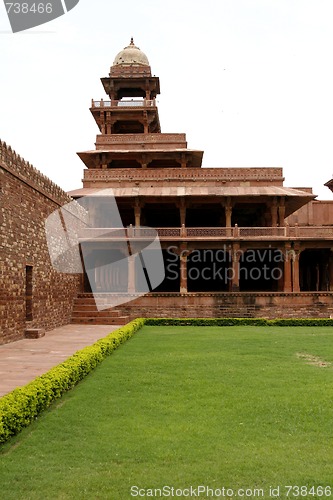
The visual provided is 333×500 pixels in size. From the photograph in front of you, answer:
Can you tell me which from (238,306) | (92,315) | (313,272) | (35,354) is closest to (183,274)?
(238,306)

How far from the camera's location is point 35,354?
10.1 metres

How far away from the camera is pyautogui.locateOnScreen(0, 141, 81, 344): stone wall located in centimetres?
1223

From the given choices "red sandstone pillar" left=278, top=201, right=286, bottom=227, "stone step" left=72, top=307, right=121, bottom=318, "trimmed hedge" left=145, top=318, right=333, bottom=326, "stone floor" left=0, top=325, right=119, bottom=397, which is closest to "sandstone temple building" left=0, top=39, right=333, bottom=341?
"red sandstone pillar" left=278, top=201, right=286, bottom=227

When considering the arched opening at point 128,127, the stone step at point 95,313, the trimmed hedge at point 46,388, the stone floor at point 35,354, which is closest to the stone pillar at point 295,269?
the stone step at point 95,313

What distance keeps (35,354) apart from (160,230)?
13.0m

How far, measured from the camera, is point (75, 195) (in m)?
23.7

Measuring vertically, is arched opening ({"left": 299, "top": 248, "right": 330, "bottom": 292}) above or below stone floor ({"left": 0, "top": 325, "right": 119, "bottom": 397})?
above

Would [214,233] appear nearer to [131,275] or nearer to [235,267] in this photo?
[235,267]

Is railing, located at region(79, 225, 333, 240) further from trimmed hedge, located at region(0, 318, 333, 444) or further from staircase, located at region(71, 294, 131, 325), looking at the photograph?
trimmed hedge, located at region(0, 318, 333, 444)

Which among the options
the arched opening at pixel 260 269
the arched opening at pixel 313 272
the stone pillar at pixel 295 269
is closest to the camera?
the stone pillar at pixel 295 269

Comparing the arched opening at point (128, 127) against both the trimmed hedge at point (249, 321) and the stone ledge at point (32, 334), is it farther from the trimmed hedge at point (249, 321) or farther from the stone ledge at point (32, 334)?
the stone ledge at point (32, 334)

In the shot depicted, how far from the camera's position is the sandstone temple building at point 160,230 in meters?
14.1

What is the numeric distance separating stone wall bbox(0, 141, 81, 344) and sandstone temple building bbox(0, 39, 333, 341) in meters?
0.04

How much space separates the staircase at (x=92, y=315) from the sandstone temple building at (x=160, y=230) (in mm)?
58
